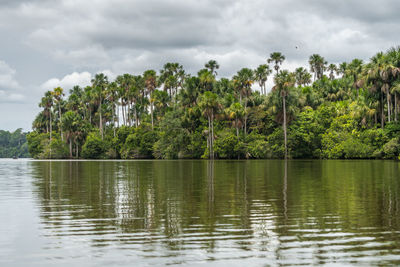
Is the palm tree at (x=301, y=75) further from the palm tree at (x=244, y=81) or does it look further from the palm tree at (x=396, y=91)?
the palm tree at (x=396, y=91)

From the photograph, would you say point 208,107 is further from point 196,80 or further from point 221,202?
point 221,202

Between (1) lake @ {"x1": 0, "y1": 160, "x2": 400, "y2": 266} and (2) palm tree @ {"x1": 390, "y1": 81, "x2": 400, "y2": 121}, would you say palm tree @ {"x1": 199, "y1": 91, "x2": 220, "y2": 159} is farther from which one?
(1) lake @ {"x1": 0, "y1": 160, "x2": 400, "y2": 266}

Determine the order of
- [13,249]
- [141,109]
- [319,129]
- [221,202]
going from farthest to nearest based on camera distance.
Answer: [141,109]
[319,129]
[221,202]
[13,249]

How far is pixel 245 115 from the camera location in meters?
91.9

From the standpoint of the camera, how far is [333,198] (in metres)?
17.1

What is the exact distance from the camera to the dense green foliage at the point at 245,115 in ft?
242

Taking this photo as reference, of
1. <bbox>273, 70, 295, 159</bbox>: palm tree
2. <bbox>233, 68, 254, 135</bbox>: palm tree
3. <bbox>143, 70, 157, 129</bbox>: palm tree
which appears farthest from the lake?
<bbox>143, 70, 157, 129</bbox>: palm tree

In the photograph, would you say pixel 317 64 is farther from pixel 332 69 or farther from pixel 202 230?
pixel 202 230

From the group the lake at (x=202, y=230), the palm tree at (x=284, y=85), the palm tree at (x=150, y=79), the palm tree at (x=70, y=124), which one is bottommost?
the lake at (x=202, y=230)

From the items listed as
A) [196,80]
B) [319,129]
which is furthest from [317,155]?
[196,80]

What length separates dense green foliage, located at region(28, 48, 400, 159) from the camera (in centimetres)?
7381

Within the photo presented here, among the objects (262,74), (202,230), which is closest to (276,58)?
(262,74)

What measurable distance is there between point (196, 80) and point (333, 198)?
83560 millimetres


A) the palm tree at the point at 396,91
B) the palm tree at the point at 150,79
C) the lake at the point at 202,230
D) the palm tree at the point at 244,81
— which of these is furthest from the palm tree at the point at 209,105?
the lake at the point at 202,230
